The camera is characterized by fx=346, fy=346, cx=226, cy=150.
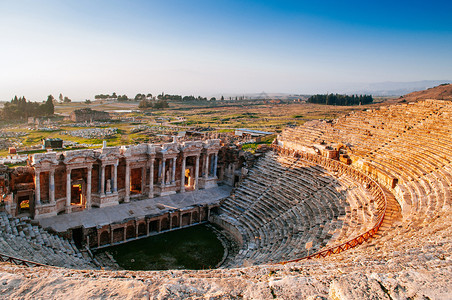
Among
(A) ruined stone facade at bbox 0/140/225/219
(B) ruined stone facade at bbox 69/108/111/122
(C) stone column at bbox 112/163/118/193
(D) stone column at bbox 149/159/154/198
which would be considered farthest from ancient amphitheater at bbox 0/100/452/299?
(B) ruined stone facade at bbox 69/108/111/122

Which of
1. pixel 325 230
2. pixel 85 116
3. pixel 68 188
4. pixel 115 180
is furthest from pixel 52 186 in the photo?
pixel 85 116

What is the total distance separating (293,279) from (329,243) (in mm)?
9655

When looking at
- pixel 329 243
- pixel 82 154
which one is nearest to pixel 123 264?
pixel 82 154

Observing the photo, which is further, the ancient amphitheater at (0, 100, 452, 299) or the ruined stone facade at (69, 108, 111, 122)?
the ruined stone facade at (69, 108, 111, 122)

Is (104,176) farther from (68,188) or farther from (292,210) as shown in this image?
(292,210)

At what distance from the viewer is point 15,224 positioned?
20.1 m

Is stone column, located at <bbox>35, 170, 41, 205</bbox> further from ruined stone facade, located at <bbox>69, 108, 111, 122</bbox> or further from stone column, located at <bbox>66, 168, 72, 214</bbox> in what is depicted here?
ruined stone facade, located at <bbox>69, 108, 111, 122</bbox>

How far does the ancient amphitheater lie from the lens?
7.20 meters

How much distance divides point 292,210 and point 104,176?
14.5 metres

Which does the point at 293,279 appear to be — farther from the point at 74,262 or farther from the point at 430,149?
the point at 430,149

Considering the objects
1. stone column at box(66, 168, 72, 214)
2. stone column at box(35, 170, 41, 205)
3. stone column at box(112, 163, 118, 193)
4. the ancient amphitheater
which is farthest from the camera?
stone column at box(112, 163, 118, 193)

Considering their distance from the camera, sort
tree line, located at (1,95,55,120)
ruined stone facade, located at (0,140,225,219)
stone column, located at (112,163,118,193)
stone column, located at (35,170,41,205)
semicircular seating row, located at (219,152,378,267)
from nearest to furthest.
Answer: semicircular seating row, located at (219,152,378,267)
stone column, located at (35,170,41,205)
ruined stone facade, located at (0,140,225,219)
stone column, located at (112,163,118,193)
tree line, located at (1,95,55,120)

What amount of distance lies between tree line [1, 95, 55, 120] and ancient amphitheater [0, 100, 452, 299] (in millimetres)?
74598

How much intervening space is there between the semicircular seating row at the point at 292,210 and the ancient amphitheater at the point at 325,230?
10 centimetres
